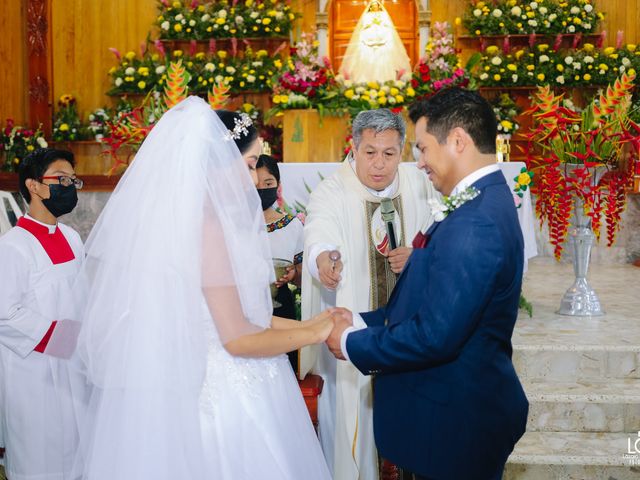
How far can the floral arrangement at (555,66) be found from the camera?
902 cm

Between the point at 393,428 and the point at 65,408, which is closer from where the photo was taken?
the point at 393,428

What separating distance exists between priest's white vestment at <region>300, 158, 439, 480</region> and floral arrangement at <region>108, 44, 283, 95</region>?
18.4ft

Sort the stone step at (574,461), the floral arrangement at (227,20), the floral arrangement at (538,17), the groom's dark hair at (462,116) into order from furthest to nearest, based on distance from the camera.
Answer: the floral arrangement at (227,20), the floral arrangement at (538,17), the stone step at (574,461), the groom's dark hair at (462,116)

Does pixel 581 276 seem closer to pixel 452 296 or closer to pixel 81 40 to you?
pixel 452 296

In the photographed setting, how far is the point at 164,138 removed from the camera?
2.54m

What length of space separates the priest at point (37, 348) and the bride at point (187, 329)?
107 cm

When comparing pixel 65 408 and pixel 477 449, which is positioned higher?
pixel 477 449

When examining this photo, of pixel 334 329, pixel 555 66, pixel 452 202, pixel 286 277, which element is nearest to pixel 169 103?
pixel 286 277

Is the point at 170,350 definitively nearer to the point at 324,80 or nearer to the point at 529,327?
the point at 529,327

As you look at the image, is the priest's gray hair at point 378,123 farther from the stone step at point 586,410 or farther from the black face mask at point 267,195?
the stone step at point 586,410

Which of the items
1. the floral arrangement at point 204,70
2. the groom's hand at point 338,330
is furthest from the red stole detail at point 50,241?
the floral arrangement at point 204,70

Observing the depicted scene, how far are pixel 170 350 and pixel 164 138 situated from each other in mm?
684

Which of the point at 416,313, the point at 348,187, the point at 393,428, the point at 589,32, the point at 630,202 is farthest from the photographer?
the point at 589,32

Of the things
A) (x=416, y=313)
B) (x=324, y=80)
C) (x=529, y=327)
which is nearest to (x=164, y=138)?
(x=416, y=313)
